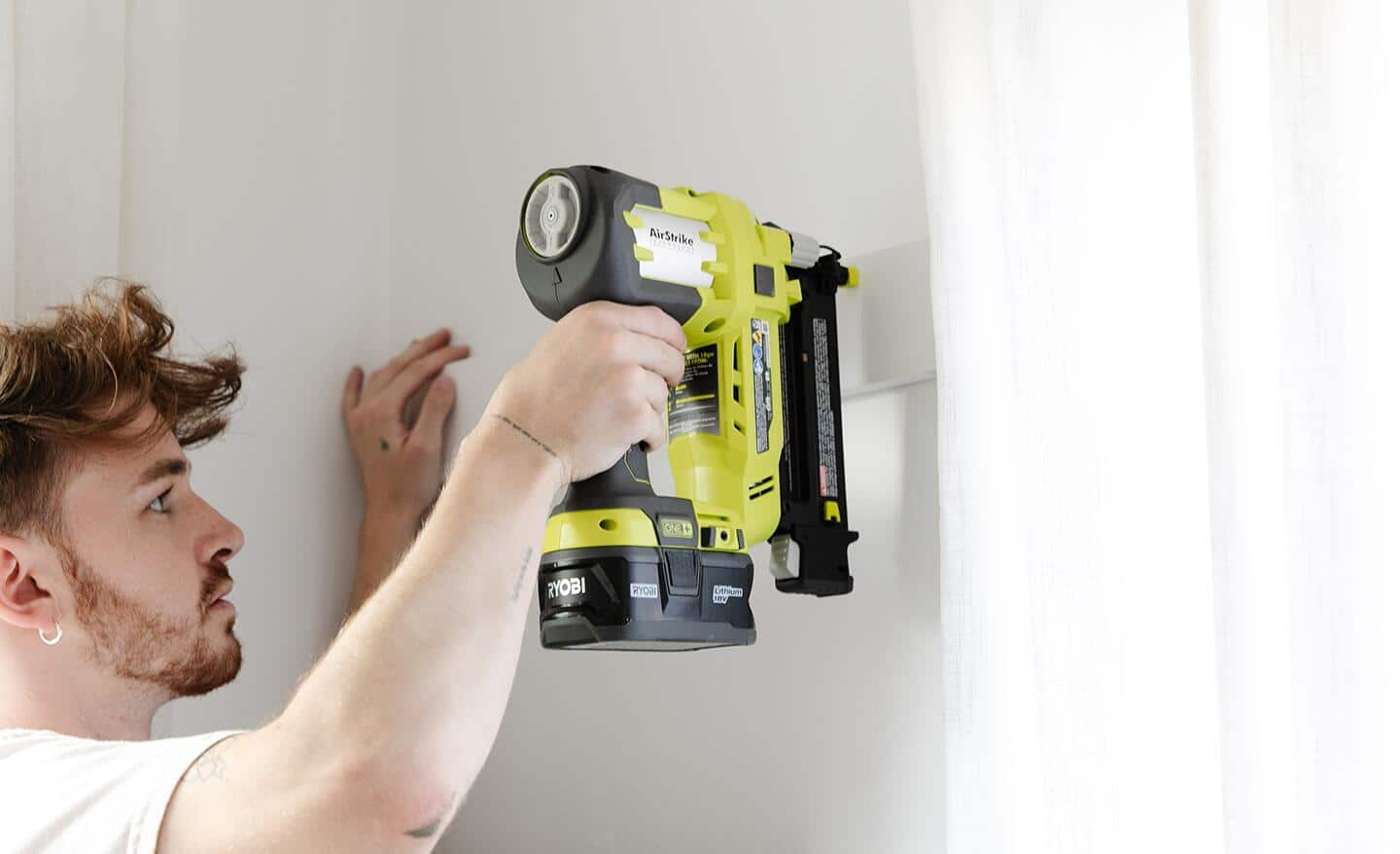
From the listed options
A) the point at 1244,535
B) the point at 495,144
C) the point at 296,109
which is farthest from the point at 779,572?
the point at 296,109

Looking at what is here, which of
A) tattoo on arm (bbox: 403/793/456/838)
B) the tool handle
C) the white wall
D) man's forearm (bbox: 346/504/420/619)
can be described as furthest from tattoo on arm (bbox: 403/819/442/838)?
man's forearm (bbox: 346/504/420/619)

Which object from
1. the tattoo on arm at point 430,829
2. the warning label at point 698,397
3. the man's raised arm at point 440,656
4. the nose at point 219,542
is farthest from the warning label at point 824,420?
the nose at point 219,542

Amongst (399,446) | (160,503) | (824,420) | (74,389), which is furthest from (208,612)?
(824,420)

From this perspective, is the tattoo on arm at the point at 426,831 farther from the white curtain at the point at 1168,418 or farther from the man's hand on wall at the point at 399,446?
the man's hand on wall at the point at 399,446

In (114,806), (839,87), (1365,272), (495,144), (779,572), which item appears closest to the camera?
(1365,272)

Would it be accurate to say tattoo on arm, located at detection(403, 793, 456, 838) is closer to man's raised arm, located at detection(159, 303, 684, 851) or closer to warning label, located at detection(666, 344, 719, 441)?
man's raised arm, located at detection(159, 303, 684, 851)

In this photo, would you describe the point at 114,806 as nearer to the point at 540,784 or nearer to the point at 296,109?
the point at 540,784

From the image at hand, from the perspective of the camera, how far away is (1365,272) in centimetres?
78

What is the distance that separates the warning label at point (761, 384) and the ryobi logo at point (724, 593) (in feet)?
0.41

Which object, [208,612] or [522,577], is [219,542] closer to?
[208,612]

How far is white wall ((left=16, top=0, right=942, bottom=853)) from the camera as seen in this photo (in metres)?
1.26

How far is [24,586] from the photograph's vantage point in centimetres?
121

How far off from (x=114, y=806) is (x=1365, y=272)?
92 cm

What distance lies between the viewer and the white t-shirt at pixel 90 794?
0.88m
